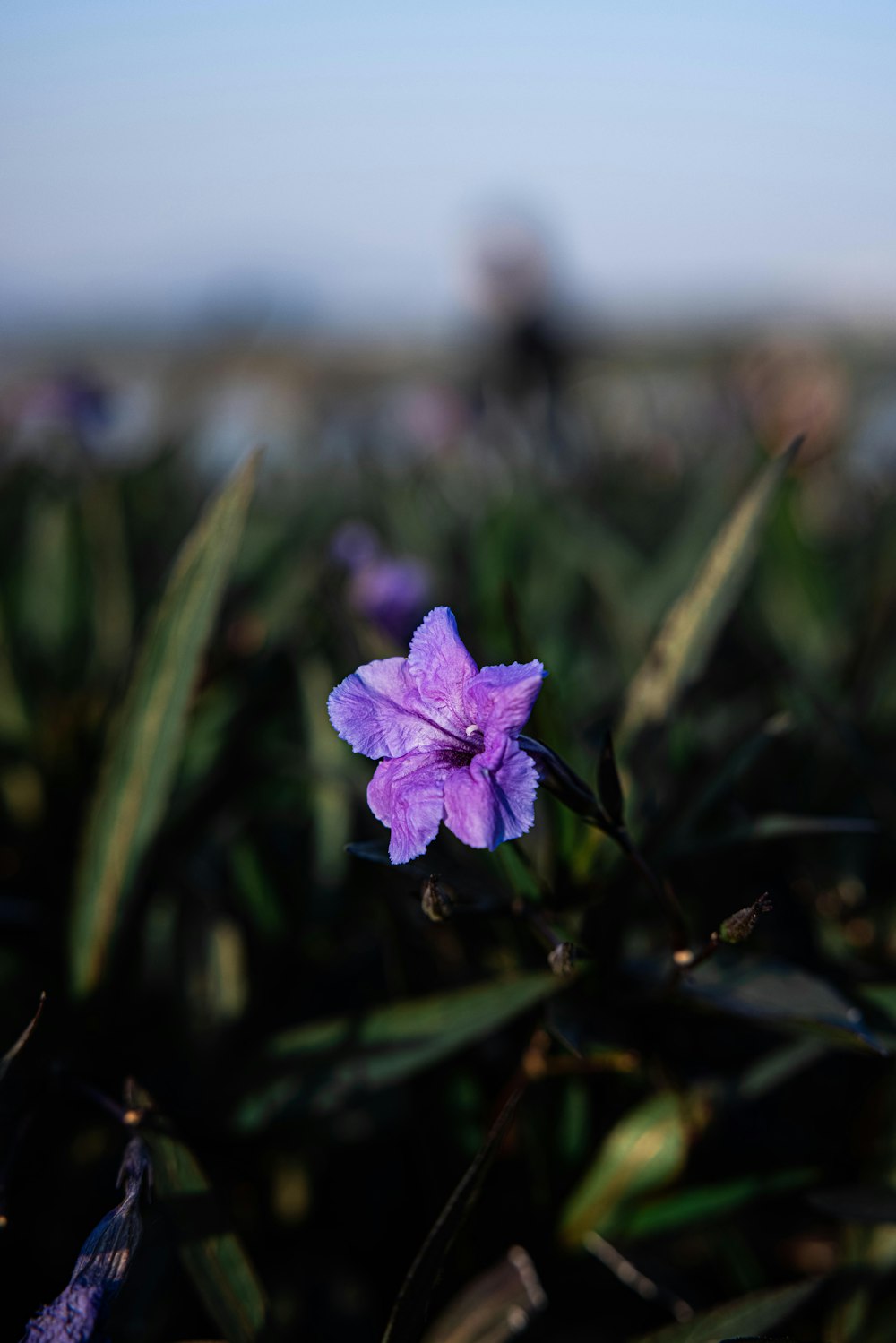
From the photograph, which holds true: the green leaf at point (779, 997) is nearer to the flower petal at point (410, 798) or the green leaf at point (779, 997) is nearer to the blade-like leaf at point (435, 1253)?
the blade-like leaf at point (435, 1253)

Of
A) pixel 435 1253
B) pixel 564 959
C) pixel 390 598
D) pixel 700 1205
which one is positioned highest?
pixel 390 598

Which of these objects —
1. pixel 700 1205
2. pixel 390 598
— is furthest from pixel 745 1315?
pixel 390 598

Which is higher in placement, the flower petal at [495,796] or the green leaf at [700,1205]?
the flower petal at [495,796]

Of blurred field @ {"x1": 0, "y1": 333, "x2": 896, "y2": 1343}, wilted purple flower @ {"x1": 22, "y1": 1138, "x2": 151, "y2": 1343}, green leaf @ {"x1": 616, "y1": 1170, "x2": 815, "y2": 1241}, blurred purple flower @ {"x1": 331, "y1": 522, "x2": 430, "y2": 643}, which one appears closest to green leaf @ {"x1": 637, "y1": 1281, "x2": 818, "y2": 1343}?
blurred field @ {"x1": 0, "y1": 333, "x2": 896, "y2": 1343}

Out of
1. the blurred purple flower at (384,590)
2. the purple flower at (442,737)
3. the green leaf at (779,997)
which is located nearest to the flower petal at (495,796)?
the purple flower at (442,737)

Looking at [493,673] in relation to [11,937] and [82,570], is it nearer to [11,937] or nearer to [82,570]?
[11,937]

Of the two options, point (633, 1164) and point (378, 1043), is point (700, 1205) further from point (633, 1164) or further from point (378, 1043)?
point (378, 1043)

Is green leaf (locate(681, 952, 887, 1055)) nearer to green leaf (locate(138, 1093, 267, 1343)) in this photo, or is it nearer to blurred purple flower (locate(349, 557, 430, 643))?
green leaf (locate(138, 1093, 267, 1343))
